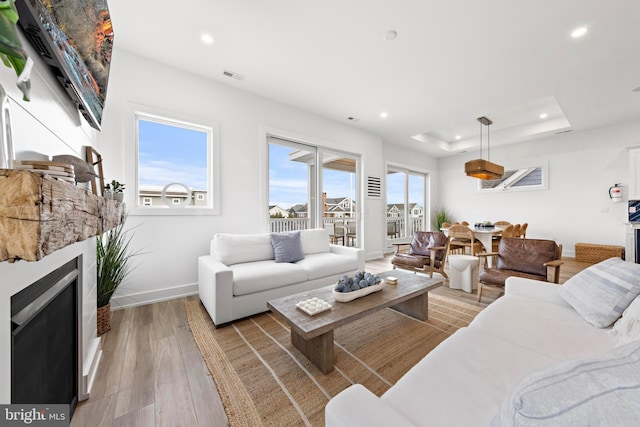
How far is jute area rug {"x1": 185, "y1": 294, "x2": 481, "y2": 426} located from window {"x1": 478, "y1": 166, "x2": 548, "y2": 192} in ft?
17.0

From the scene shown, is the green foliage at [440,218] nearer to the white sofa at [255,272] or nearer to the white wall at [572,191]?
the white wall at [572,191]

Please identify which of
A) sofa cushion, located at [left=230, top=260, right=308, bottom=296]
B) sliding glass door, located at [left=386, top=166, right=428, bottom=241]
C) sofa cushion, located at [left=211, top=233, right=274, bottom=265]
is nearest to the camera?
sofa cushion, located at [left=230, top=260, right=308, bottom=296]

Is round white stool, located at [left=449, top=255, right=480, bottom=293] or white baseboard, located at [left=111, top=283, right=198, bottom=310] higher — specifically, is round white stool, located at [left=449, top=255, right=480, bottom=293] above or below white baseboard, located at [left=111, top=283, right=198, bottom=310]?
above

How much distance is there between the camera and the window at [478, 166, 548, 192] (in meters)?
5.84

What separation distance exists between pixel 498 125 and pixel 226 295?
6.56 m

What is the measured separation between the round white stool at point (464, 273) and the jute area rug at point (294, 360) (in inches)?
23.1

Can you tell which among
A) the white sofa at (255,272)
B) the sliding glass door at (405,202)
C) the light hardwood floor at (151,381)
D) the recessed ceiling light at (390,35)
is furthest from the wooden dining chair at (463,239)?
the light hardwood floor at (151,381)

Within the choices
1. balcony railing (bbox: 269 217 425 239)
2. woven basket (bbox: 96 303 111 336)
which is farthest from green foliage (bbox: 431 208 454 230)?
woven basket (bbox: 96 303 111 336)

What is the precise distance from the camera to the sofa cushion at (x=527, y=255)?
2531mm

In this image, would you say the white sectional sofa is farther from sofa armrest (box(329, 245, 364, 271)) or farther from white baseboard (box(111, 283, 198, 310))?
white baseboard (box(111, 283, 198, 310))

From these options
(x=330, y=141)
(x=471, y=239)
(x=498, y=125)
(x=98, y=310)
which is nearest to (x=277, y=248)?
(x=98, y=310)

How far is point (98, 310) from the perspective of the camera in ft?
6.99

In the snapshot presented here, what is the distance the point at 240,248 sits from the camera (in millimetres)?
2926

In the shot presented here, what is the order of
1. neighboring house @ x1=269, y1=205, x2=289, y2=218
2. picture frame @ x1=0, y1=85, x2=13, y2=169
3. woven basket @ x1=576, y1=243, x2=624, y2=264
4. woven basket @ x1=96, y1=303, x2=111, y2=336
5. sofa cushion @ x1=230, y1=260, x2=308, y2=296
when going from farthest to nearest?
1. woven basket @ x1=576, y1=243, x2=624, y2=264
2. neighboring house @ x1=269, y1=205, x2=289, y2=218
3. sofa cushion @ x1=230, y1=260, x2=308, y2=296
4. woven basket @ x1=96, y1=303, x2=111, y2=336
5. picture frame @ x1=0, y1=85, x2=13, y2=169
